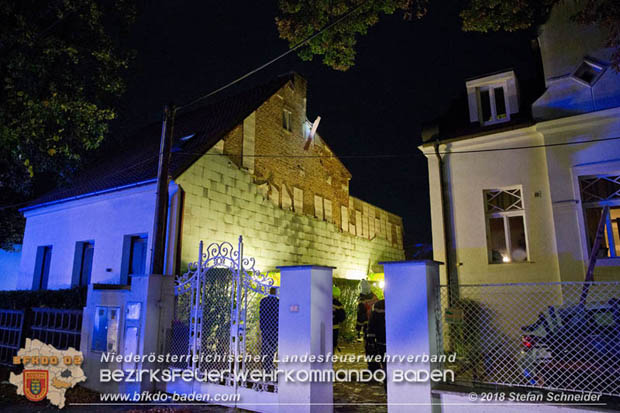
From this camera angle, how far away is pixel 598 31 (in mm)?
8859

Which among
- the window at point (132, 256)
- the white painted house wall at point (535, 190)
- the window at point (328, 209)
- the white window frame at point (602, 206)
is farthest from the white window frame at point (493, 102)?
the window at point (132, 256)

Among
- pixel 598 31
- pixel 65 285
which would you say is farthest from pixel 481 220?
pixel 65 285

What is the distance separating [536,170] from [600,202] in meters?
1.40

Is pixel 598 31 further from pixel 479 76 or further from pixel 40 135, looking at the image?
pixel 40 135

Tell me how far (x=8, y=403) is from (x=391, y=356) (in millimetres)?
7396

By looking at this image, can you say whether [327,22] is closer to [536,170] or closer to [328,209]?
[536,170]

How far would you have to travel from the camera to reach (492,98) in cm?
1018

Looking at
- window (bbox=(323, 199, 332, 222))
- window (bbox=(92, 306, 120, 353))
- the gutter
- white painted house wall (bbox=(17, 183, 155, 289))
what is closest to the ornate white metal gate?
window (bbox=(92, 306, 120, 353))

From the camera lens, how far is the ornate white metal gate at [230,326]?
6.98 m

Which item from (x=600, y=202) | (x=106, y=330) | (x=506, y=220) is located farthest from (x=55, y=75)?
(x=600, y=202)

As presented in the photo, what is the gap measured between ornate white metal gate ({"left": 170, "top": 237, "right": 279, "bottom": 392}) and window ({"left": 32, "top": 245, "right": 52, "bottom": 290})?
31.2ft

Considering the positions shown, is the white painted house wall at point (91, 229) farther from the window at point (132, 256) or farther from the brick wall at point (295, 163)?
the brick wall at point (295, 163)

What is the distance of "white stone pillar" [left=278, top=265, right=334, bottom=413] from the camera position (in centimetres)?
606

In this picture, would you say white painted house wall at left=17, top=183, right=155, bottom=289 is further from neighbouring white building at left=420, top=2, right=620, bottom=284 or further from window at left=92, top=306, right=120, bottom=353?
neighbouring white building at left=420, top=2, right=620, bottom=284
